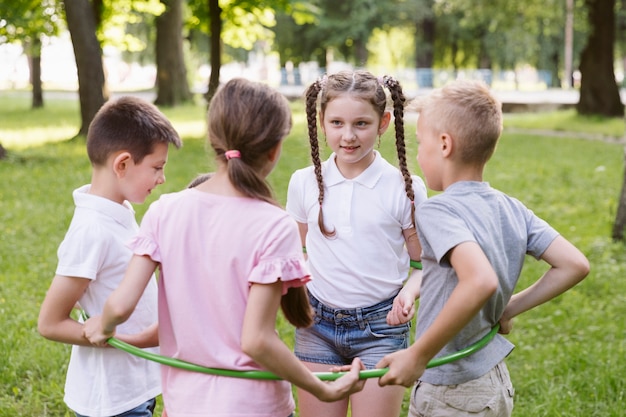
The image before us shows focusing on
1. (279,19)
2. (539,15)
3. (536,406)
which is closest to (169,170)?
(536,406)

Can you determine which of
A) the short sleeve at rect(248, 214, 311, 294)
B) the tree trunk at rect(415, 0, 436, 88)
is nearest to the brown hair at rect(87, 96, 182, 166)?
the short sleeve at rect(248, 214, 311, 294)

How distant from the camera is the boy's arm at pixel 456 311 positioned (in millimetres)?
2227

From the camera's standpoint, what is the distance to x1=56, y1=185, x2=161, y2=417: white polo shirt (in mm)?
2670

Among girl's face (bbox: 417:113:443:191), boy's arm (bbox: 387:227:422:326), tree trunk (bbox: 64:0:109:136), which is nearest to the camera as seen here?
girl's face (bbox: 417:113:443:191)

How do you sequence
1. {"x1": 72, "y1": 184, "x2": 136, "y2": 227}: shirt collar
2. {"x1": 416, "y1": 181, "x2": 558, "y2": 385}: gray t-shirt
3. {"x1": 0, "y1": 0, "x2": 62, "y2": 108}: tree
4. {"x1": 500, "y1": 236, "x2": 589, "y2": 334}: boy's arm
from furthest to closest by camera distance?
1. {"x1": 0, "y1": 0, "x2": 62, "y2": 108}: tree
2. {"x1": 72, "y1": 184, "x2": 136, "y2": 227}: shirt collar
3. {"x1": 500, "y1": 236, "x2": 589, "y2": 334}: boy's arm
4. {"x1": 416, "y1": 181, "x2": 558, "y2": 385}: gray t-shirt

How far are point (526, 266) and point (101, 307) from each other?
5.35 m

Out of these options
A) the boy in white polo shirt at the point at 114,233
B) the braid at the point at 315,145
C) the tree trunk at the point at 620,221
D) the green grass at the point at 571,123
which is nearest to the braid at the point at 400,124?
the braid at the point at 315,145

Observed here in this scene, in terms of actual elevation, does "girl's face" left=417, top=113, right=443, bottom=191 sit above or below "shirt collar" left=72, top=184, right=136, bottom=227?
above

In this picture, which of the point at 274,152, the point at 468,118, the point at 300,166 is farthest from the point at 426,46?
the point at 274,152

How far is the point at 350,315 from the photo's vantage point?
3.08m

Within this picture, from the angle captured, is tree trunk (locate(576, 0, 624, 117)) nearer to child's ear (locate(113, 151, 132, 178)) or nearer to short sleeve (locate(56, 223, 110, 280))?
child's ear (locate(113, 151, 132, 178))

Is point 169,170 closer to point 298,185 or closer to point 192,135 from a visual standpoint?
point 192,135

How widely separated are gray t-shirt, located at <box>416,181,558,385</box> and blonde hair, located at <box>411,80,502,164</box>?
11 centimetres

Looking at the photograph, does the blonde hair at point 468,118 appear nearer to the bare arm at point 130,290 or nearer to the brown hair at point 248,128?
the brown hair at point 248,128
